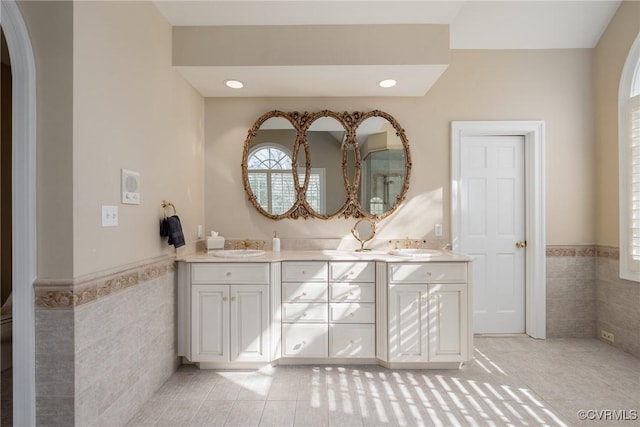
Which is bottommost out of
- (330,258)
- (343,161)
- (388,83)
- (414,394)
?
(414,394)

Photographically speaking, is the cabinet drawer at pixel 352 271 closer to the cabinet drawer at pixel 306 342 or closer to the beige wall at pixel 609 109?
the cabinet drawer at pixel 306 342

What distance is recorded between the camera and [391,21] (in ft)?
8.29

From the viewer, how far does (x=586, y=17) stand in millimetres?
2973

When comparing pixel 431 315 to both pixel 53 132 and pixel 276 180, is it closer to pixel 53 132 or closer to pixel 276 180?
pixel 276 180

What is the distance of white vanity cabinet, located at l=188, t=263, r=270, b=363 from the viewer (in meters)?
2.57

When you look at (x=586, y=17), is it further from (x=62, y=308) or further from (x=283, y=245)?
(x=62, y=308)

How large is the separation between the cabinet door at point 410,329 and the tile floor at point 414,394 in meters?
0.14

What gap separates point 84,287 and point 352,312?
1755mm

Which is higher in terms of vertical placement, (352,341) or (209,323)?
(209,323)

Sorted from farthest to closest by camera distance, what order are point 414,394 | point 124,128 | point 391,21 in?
point 391,21
point 414,394
point 124,128

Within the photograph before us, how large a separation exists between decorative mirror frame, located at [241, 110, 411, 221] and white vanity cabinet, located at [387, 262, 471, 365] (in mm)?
812

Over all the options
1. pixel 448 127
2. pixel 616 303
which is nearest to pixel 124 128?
pixel 448 127

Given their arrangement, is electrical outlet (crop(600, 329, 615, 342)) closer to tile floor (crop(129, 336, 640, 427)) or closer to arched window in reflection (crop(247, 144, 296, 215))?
tile floor (crop(129, 336, 640, 427))

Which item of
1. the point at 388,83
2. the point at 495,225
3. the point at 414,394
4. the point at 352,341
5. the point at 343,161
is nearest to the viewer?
the point at 414,394
